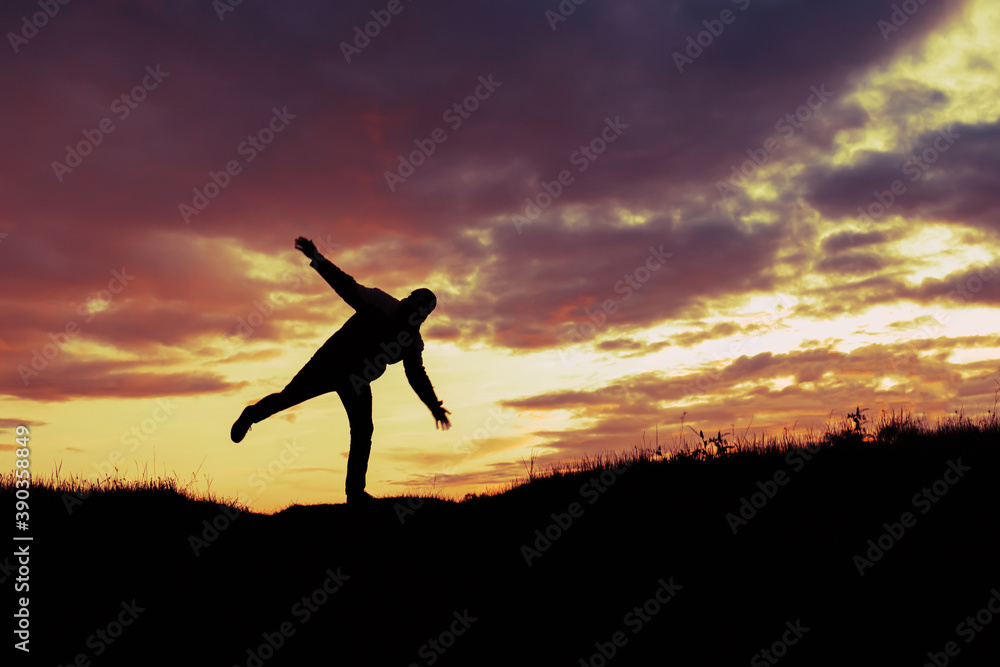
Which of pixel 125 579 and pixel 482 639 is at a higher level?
pixel 125 579

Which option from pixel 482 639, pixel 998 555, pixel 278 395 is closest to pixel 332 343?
pixel 278 395

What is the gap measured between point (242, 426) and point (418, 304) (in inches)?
109

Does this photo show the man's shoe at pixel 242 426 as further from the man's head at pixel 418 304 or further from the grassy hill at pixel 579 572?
the man's head at pixel 418 304

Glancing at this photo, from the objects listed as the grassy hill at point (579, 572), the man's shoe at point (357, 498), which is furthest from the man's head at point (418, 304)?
the grassy hill at point (579, 572)

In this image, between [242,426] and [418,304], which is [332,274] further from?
[242,426]

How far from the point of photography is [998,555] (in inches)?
266

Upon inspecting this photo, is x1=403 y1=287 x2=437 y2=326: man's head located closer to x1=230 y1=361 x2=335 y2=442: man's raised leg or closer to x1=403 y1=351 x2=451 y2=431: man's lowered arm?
x1=403 y1=351 x2=451 y2=431: man's lowered arm

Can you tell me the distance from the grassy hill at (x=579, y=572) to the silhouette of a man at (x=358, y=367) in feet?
3.11

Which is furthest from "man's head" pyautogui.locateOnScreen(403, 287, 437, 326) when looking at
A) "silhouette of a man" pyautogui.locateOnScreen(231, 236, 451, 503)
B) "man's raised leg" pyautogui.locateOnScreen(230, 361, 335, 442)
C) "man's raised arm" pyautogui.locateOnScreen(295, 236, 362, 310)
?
"man's raised leg" pyautogui.locateOnScreen(230, 361, 335, 442)

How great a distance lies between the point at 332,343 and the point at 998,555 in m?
7.65

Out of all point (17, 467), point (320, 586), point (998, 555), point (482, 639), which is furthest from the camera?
point (17, 467)

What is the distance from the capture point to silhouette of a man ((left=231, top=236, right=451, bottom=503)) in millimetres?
9547

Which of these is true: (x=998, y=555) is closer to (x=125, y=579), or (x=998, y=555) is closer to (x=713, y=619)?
(x=713, y=619)

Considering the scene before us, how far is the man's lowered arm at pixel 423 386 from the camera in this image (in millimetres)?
10000
